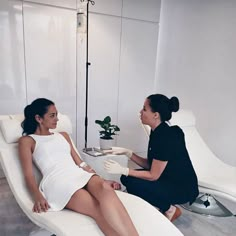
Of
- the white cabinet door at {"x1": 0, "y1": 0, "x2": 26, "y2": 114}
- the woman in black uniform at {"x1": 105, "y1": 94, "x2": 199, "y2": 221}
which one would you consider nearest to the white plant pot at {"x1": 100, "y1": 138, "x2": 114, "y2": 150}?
the woman in black uniform at {"x1": 105, "y1": 94, "x2": 199, "y2": 221}

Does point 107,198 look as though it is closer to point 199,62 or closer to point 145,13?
point 199,62

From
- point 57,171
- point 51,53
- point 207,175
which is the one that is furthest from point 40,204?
point 51,53

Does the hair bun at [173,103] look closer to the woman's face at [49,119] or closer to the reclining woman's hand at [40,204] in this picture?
the woman's face at [49,119]

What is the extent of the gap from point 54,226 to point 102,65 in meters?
2.18

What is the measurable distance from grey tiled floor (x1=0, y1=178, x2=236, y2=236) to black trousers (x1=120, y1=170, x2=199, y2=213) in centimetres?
27

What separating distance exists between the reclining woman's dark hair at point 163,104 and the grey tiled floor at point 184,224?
35.0 inches

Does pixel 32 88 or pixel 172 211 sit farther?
pixel 32 88

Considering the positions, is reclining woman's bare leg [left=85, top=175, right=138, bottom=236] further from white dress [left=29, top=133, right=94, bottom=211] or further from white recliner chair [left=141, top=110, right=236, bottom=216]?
white recliner chair [left=141, top=110, right=236, bottom=216]

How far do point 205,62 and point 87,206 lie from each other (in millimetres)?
2307

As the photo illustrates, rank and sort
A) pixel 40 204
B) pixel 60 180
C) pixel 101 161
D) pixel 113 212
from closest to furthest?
pixel 113 212 → pixel 40 204 → pixel 60 180 → pixel 101 161

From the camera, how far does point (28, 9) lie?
2.46 metres

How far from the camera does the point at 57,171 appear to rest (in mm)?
1524

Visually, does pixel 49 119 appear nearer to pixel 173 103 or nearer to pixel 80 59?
pixel 173 103

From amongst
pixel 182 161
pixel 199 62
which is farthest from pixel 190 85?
pixel 182 161
